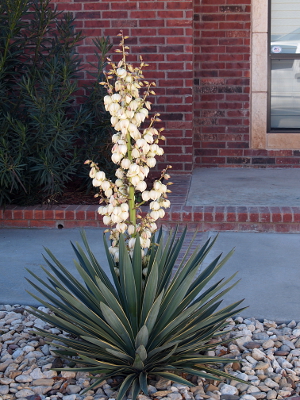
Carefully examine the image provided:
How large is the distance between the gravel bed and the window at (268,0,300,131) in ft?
15.9

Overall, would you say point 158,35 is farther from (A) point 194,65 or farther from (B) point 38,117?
(B) point 38,117

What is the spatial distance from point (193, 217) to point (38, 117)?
172 cm

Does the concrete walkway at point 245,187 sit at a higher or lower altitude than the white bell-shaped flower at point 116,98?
lower

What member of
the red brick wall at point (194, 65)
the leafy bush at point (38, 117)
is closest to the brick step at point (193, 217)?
the leafy bush at point (38, 117)

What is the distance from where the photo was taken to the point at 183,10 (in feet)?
22.0

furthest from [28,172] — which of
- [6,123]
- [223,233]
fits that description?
[223,233]

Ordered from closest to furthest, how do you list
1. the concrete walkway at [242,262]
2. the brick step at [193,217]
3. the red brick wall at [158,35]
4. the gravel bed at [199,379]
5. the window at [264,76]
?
the gravel bed at [199,379] < the concrete walkway at [242,262] < the brick step at [193,217] < the red brick wall at [158,35] < the window at [264,76]

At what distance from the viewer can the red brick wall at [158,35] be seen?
6.76 m

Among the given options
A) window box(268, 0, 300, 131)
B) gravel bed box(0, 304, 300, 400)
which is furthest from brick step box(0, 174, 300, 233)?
window box(268, 0, 300, 131)

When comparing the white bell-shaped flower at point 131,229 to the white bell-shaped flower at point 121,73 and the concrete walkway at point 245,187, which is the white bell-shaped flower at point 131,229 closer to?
the white bell-shaped flower at point 121,73

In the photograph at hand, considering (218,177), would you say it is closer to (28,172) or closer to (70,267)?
(28,172)

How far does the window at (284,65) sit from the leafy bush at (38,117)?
2.77 meters

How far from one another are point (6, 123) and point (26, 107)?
0.55 meters

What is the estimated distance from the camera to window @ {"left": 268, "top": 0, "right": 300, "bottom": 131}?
7559 millimetres
